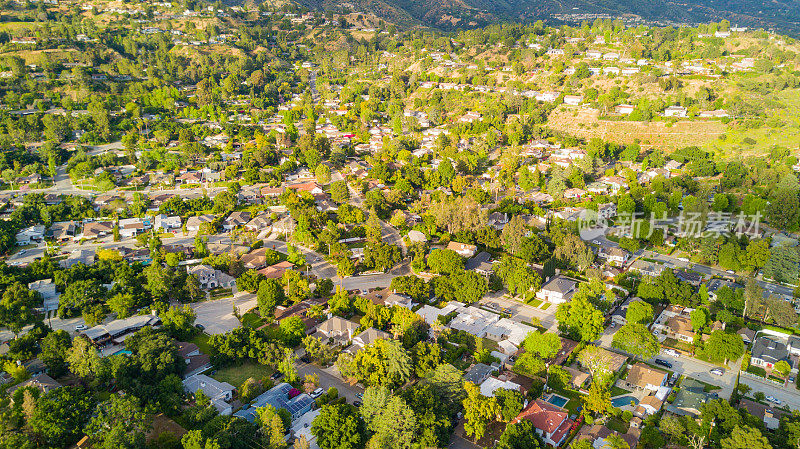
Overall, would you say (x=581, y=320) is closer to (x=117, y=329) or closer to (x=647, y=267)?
(x=647, y=267)

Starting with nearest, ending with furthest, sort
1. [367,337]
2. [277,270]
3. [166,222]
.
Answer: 1. [367,337]
2. [277,270]
3. [166,222]

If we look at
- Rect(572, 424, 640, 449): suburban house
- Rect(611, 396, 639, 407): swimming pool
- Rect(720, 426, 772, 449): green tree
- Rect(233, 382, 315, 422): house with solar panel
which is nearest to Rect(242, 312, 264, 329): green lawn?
Rect(233, 382, 315, 422): house with solar panel

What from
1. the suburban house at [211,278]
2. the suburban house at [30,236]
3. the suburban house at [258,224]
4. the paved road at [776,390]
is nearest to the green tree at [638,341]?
the paved road at [776,390]

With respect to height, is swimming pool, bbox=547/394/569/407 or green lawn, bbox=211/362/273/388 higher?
green lawn, bbox=211/362/273/388

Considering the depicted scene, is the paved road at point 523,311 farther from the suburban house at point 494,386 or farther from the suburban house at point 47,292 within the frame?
the suburban house at point 47,292

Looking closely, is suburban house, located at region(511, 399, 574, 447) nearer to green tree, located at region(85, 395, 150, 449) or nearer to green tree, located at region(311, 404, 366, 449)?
green tree, located at region(311, 404, 366, 449)

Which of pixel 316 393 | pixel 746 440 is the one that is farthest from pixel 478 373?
pixel 746 440

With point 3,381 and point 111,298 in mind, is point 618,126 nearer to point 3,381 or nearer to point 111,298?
point 111,298

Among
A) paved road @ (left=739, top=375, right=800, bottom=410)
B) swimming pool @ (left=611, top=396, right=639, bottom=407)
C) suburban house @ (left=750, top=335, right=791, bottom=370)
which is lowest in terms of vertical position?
paved road @ (left=739, top=375, right=800, bottom=410)
